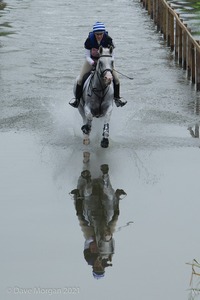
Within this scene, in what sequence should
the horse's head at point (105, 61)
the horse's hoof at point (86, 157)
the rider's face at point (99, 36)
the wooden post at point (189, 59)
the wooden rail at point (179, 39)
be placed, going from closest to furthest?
1. the horse's head at point (105, 61)
2. the horse's hoof at point (86, 157)
3. the rider's face at point (99, 36)
4. the wooden rail at point (179, 39)
5. the wooden post at point (189, 59)

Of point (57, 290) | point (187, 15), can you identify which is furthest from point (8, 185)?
point (187, 15)

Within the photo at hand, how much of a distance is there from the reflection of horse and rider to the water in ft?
0.37

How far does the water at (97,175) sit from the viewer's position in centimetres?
1117

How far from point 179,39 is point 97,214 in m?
14.7

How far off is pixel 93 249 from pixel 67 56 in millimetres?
18154

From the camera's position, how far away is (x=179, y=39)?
27.4 meters

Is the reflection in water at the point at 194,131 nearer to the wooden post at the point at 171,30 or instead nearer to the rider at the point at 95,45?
the rider at the point at 95,45

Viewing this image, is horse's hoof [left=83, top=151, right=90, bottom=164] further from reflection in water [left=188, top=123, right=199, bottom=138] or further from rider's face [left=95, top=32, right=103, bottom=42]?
reflection in water [left=188, top=123, right=199, bottom=138]

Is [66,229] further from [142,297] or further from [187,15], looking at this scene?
[187,15]

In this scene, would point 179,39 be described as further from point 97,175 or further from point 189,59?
point 97,175

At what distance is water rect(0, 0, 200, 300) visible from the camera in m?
11.2

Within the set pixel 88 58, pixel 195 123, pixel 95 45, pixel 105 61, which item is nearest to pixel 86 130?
pixel 88 58

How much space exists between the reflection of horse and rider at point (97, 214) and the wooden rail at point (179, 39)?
8.11m

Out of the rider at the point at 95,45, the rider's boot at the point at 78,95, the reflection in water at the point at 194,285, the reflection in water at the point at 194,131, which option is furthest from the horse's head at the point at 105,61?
the reflection in water at the point at 194,285
